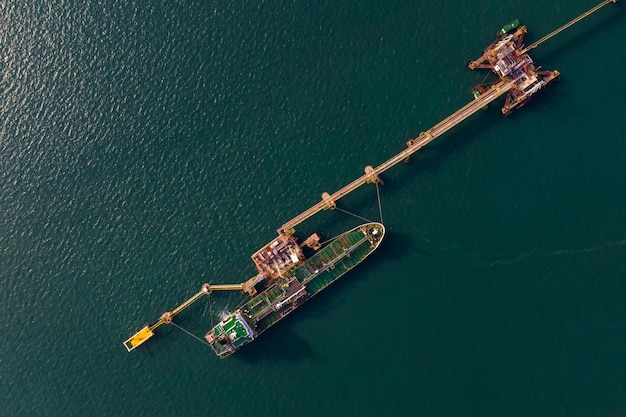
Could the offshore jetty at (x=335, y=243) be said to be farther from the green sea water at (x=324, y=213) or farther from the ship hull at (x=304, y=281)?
the green sea water at (x=324, y=213)

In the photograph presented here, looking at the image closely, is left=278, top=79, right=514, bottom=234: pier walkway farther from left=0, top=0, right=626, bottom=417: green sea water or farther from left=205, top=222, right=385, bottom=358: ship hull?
left=205, top=222, right=385, bottom=358: ship hull

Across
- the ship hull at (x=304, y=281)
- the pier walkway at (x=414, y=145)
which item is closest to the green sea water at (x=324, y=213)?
the pier walkway at (x=414, y=145)

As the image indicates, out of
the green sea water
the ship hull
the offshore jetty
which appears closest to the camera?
the offshore jetty

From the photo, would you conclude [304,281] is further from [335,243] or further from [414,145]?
[414,145]

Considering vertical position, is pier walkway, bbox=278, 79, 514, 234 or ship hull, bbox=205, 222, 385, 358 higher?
pier walkway, bbox=278, 79, 514, 234

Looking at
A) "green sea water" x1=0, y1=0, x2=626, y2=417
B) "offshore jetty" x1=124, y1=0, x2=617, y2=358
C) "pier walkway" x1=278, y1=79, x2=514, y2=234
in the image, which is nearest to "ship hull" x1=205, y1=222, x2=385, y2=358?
"offshore jetty" x1=124, y1=0, x2=617, y2=358

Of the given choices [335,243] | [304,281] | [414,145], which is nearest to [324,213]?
[335,243]
